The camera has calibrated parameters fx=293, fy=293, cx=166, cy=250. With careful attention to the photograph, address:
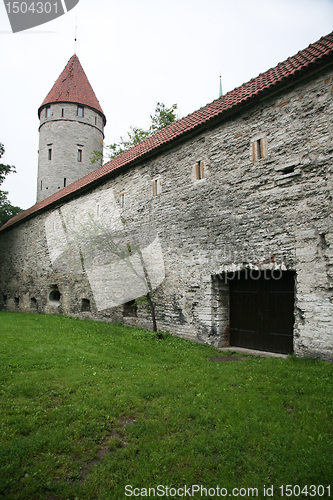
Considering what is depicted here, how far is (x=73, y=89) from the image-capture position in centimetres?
2311

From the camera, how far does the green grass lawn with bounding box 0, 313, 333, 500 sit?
256 cm

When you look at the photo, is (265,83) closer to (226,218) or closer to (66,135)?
(226,218)

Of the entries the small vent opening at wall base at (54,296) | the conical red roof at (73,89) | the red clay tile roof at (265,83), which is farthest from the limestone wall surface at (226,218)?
the conical red roof at (73,89)

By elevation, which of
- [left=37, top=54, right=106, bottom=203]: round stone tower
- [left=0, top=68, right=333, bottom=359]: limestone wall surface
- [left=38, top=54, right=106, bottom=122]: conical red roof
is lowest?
[left=0, top=68, right=333, bottom=359]: limestone wall surface

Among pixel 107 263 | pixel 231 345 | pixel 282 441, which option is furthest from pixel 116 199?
pixel 282 441

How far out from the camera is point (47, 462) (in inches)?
108

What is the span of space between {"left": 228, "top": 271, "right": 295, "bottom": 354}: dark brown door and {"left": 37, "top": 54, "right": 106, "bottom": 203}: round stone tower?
1816cm

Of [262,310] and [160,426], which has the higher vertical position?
[262,310]

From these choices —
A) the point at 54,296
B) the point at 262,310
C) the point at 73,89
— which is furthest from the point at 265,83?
the point at 73,89

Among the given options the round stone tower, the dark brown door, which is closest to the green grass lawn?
the dark brown door

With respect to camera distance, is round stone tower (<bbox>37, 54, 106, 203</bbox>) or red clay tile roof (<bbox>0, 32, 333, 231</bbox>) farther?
round stone tower (<bbox>37, 54, 106, 203</bbox>)

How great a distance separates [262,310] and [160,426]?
4.51 metres

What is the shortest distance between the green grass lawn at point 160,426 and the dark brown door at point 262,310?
3.71ft

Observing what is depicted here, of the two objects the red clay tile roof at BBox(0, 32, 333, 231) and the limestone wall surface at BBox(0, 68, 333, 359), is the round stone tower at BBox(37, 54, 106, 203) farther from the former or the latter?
the red clay tile roof at BBox(0, 32, 333, 231)
